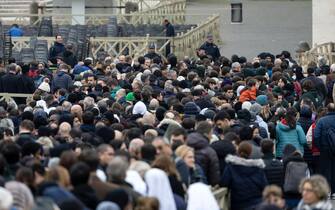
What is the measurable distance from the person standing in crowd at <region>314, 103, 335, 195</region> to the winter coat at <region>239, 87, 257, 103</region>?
11.6ft

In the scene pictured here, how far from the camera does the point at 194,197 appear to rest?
2127 centimetres

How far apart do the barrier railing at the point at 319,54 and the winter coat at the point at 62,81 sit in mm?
10432

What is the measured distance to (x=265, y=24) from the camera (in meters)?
A: 59.5

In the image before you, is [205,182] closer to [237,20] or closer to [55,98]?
[55,98]

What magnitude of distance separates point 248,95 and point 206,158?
406 inches

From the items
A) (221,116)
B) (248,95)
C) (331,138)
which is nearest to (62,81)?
(248,95)

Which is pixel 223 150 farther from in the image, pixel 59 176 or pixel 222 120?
pixel 59 176

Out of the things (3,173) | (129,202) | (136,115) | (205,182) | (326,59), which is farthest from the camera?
(326,59)

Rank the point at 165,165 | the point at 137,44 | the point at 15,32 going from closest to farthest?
the point at 165,165 < the point at 137,44 < the point at 15,32

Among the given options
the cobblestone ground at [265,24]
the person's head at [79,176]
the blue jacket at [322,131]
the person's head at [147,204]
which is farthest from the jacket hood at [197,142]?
the cobblestone ground at [265,24]

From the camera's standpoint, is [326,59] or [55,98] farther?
[326,59]

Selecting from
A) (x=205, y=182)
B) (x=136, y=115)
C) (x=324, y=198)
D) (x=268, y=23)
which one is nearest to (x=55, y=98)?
(x=136, y=115)

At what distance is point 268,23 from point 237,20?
3.25 ft

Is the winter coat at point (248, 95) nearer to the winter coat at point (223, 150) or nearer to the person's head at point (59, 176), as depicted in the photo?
the winter coat at point (223, 150)
